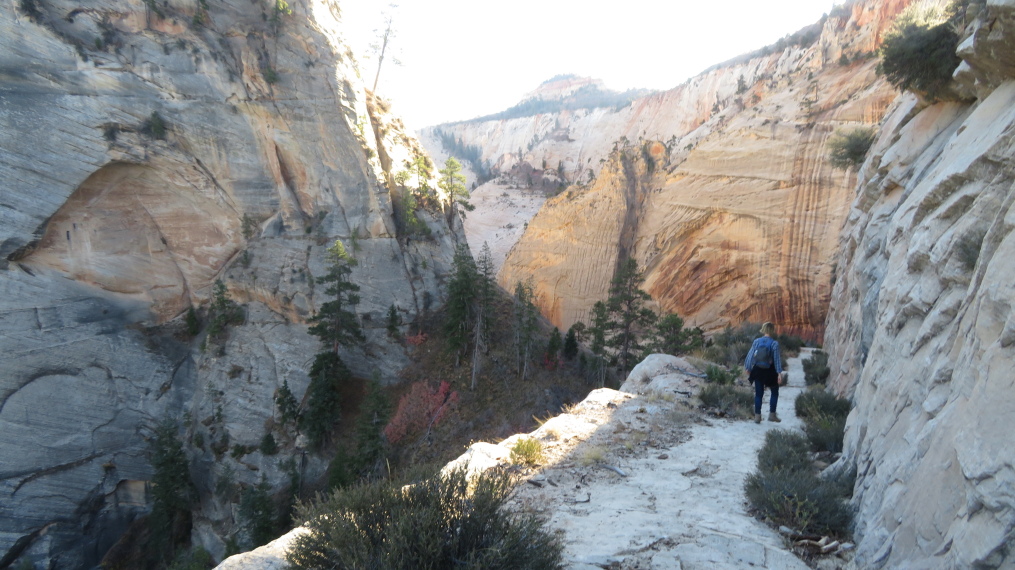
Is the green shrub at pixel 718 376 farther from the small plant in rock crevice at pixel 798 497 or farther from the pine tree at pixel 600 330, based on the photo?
the pine tree at pixel 600 330

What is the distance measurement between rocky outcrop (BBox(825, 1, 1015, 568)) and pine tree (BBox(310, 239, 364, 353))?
22405mm

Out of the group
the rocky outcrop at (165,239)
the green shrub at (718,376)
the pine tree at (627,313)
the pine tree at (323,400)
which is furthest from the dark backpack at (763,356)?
the rocky outcrop at (165,239)

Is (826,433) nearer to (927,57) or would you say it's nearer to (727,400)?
(727,400)

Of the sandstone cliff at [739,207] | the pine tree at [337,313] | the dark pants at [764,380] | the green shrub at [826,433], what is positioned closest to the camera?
the green shrub at [826,433]

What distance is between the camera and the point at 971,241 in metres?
3.61

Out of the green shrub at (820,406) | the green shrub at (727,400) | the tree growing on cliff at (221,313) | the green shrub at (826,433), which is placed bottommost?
the tree growing on cliff at (221,313)

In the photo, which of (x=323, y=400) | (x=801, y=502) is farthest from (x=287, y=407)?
(x=801, y=502)

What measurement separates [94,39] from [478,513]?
106ft

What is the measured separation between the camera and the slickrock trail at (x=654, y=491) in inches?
141

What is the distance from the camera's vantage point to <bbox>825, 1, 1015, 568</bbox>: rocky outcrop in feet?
7.53

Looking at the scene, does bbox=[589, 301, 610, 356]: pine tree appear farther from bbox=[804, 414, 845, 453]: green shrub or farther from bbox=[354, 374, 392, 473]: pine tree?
bbox=[804, 414, 845, 453]: green shrub

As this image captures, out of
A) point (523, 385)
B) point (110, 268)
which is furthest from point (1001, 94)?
point (110, 268)

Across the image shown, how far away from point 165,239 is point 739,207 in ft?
101

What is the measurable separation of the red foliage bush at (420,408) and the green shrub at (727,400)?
1604cm
